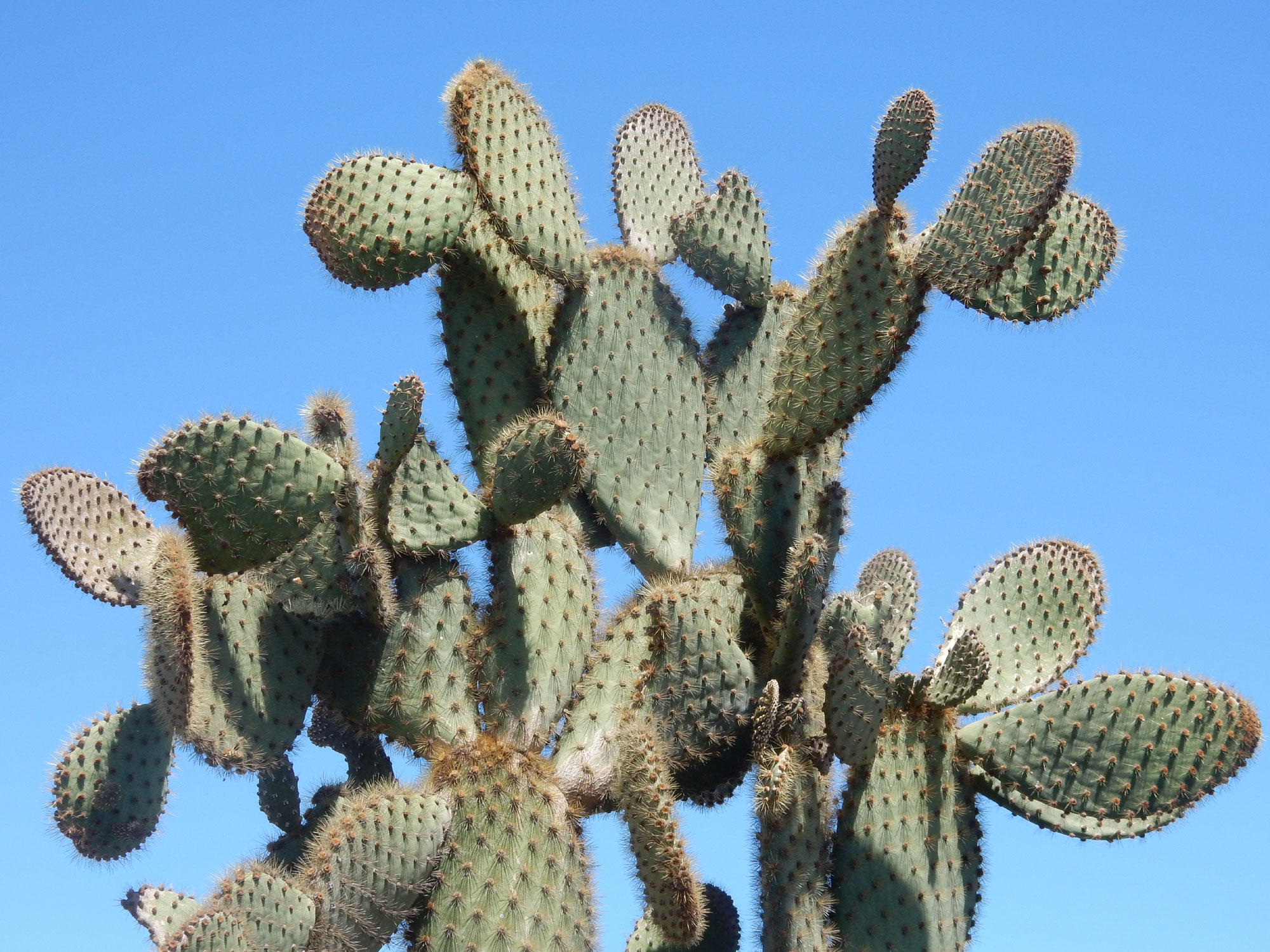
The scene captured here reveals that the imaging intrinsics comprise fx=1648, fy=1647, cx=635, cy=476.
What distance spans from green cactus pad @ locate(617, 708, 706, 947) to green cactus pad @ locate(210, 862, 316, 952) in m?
0.88

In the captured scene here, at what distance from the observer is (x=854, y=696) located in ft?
15.9

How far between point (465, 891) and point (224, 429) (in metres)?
1.37

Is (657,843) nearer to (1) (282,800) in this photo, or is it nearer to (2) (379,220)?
(1) (282,800)

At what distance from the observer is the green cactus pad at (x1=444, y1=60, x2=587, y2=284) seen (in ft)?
17.1

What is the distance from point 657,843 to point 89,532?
1.93m

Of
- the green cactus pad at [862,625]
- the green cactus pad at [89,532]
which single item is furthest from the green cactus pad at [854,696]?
the green cactus pad at [89,532]

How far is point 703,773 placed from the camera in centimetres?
521

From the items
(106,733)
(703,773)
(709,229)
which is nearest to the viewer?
(106,733)

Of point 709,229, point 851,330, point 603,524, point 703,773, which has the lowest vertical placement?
point 703,773

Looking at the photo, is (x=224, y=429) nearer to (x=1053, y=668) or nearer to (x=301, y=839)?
(x=301, y=839)

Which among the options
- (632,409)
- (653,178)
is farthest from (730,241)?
(632,409)

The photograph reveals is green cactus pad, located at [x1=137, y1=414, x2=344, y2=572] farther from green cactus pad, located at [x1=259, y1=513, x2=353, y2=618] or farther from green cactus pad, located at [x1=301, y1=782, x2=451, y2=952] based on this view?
green cactus pad, located at [x1=301, y1=782, x2=451, y2=952]

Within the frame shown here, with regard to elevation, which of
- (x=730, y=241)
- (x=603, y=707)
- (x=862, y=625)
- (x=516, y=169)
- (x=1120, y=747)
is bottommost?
(x=603, y=707)

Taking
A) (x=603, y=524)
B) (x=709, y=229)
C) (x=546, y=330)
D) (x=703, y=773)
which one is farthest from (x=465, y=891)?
(x=709, y=229)
